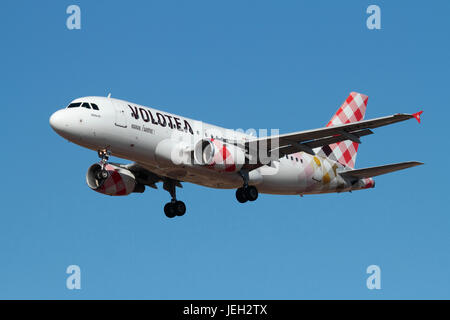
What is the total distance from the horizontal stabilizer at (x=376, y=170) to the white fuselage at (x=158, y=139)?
2334 millimetres

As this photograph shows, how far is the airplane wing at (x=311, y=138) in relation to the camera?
37.7 m

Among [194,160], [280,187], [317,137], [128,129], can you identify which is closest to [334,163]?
[280,187]

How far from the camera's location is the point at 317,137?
40281mm

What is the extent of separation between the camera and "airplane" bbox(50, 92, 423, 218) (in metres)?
38.0

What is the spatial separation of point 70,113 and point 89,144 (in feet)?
5.49

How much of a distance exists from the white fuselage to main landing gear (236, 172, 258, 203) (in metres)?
0.34

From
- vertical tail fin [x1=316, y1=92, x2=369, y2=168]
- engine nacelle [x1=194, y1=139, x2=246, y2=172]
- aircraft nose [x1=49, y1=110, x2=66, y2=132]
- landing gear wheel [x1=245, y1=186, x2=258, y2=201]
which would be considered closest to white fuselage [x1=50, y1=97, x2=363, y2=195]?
aircraft nose [x1=49, y1=110, x2=66, y2=132]

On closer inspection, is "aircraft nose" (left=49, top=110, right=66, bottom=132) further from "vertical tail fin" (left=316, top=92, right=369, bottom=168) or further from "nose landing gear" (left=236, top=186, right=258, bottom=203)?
"vertical tail fin" (left=316, top=92, right=369, bottom=168)

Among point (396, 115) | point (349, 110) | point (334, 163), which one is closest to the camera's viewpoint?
point (396, 115)

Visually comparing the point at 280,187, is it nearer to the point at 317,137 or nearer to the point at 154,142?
the point at 317,137

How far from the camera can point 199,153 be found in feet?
132

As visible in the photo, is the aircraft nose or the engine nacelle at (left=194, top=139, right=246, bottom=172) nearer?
the aircraft nose

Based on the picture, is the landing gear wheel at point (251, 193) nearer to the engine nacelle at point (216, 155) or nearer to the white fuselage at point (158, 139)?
the white fuselage at point (158, 139)

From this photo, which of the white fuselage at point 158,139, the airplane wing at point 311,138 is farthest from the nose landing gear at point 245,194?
the airplane wing at point 311,138
